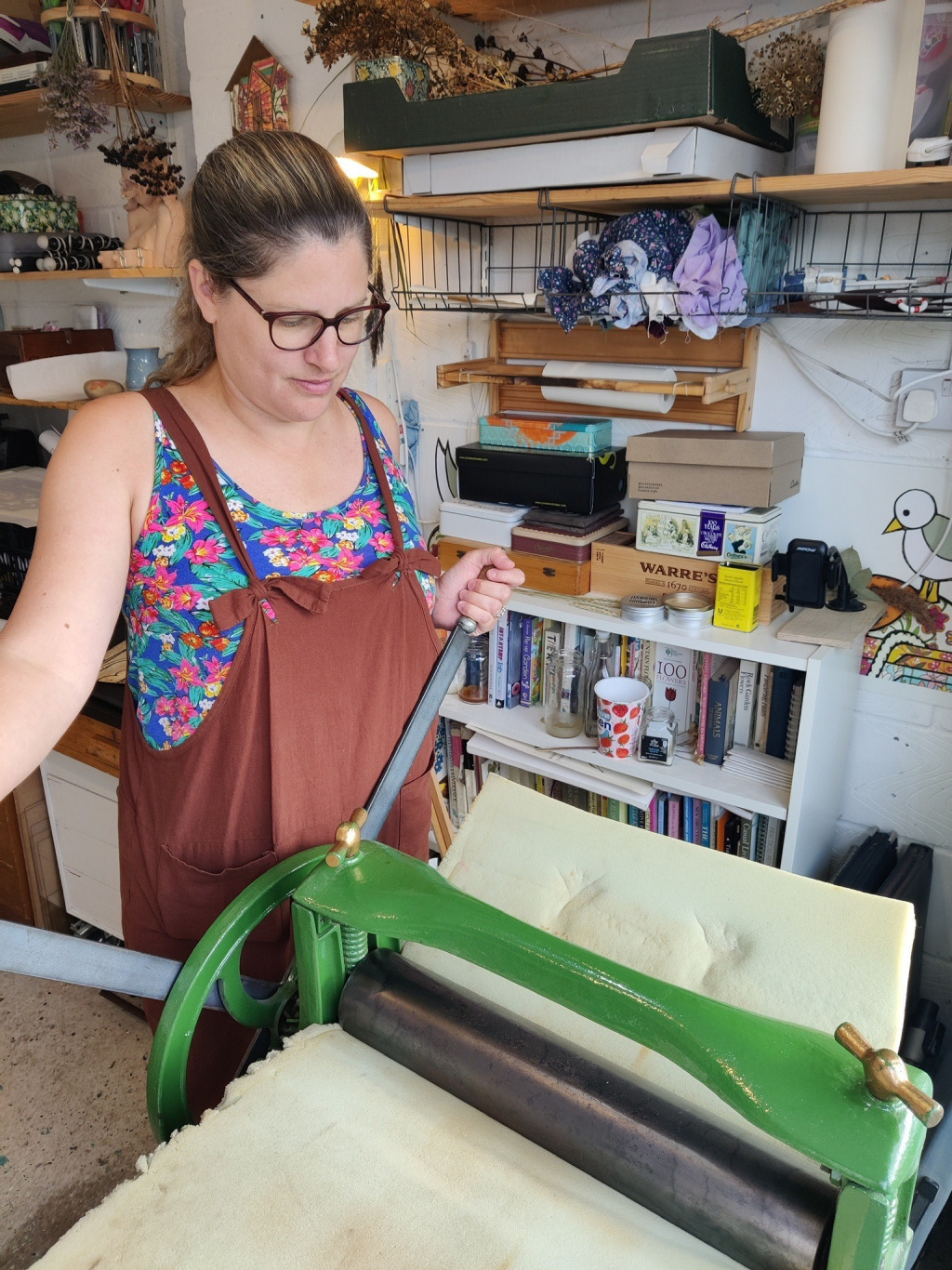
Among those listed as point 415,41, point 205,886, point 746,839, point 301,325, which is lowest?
point 746,839

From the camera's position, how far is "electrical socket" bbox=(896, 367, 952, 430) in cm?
168

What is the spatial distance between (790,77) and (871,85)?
168 mm

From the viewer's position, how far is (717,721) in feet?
5.94

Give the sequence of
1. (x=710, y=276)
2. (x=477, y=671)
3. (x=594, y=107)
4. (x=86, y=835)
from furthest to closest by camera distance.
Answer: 1. (x=86, y=835)
2. (x=477, y=671)
3. (x=710, y=276)
4. (x=594, y=107)

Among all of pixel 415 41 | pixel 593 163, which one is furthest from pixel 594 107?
pixel 415 41

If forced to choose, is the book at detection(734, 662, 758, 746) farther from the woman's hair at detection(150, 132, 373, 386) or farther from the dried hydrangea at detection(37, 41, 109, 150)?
the dried hydrangea at detection(37, 41, 109, 150)

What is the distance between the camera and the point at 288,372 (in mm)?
1015

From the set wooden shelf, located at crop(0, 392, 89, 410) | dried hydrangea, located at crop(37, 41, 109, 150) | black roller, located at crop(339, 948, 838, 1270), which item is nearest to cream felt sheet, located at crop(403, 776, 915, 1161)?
black roller, located at crop(339, 948, 838, 1270)

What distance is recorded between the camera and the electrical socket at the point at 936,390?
1.68 m

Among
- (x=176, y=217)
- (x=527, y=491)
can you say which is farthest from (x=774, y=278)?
(x=176, y=217)

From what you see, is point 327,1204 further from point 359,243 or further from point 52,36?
point 52,36

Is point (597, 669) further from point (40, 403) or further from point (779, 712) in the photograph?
point (40, 403)

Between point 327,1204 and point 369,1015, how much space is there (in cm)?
15

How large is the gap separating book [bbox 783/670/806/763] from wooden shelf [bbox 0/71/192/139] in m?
2.10
